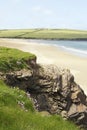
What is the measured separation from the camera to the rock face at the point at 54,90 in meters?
22.7

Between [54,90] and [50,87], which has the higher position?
[50,87]

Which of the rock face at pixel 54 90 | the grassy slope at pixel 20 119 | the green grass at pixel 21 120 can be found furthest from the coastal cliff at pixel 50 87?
the green grass at pixel 21 120

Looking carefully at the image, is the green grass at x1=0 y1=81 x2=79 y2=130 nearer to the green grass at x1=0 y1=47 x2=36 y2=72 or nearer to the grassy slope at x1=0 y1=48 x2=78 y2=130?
the grassy slope at x1=0 y1=48 x2=78 y2=130

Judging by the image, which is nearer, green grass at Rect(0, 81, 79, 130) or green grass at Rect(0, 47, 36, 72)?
green grass at Rect(0, 81, 79, 130)

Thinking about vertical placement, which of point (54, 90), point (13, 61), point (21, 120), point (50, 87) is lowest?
point (54, 90)

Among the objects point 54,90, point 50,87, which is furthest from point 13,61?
point 54,90

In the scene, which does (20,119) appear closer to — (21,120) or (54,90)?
(21,120)

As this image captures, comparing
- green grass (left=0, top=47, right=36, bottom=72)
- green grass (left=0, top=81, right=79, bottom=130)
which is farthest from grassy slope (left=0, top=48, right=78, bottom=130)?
green grass (left=0, top=47, right=36, bottom=72)

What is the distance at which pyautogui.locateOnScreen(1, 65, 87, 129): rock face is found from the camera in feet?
74.6

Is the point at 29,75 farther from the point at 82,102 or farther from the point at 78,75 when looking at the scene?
the point at 78,75

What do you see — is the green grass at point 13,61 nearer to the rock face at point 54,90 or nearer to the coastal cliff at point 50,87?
the coastal cliff at point 50,87

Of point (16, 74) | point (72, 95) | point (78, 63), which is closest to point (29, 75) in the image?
point (16, 74)

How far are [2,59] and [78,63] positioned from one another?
50738 mm

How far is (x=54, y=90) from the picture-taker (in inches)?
942
